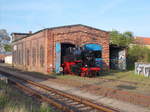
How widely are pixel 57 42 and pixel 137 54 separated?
15557 mm

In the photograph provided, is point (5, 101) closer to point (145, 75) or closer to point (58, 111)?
point (58, 111)

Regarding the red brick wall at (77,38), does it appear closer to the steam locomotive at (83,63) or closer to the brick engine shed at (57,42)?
the brick engine shed at (57,42)

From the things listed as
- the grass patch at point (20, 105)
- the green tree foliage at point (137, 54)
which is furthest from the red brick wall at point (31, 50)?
the grass patch at point (20, 105)

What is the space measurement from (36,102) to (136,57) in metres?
28.4

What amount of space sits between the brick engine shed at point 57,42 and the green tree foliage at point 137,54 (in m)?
7.19

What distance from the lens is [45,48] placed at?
2575cm

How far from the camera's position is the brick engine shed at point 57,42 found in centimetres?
2559

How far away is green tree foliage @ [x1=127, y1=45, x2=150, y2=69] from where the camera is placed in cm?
3338

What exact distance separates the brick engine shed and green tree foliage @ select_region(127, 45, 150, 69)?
719cm

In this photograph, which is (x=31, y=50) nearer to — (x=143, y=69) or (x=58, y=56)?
(x=58, y=56)

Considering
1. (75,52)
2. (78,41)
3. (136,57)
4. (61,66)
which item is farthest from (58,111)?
(136,57)

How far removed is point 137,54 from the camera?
114ft

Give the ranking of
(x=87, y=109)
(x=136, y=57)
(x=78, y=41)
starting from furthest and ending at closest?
1. (x=136, y=57)
2. (x=78, y=41)
3. (x=87, y=109)

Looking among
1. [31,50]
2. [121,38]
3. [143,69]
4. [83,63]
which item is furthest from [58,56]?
[121,38]
